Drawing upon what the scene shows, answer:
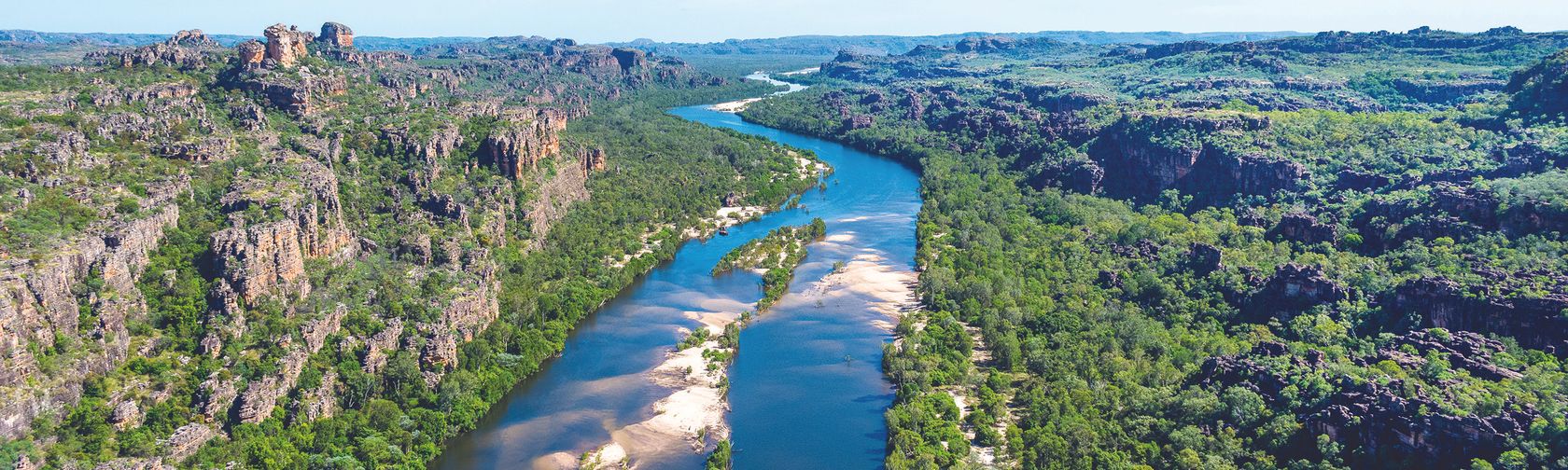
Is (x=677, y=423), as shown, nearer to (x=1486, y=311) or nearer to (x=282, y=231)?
(x=282, y=231)

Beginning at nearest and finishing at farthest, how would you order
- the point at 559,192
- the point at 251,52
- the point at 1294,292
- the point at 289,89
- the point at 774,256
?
the point at 1294,292 → the point at 289,89 → the point at 774,256 → the point at 251,52 → the point at 559,192

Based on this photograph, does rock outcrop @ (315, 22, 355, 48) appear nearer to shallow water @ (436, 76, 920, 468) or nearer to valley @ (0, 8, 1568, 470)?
valley @ (0, 8, 1568, 470)

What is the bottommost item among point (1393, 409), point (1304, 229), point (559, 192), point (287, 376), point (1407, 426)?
point (287, 376)

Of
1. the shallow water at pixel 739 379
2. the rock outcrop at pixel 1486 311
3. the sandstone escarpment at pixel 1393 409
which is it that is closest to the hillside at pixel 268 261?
the shallow water at pixel 739 379

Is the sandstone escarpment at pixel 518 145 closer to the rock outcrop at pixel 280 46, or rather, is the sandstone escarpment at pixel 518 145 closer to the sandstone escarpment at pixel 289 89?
the sandstone escarpment at pixel 289 89

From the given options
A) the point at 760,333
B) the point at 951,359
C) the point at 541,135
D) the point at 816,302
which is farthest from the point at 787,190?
the point at 951,359

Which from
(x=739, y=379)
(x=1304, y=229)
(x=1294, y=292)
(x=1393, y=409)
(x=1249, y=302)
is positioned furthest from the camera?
(x=1304, y=229)

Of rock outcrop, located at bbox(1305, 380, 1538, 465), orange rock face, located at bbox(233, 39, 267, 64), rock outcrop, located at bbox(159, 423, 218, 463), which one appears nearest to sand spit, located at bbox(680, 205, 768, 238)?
orange rock face, located at bbox(233, 39, 267, 64)

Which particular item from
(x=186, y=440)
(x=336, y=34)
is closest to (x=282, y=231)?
(x=186, y=440)

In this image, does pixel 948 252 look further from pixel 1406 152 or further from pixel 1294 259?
pixel 1406 152
